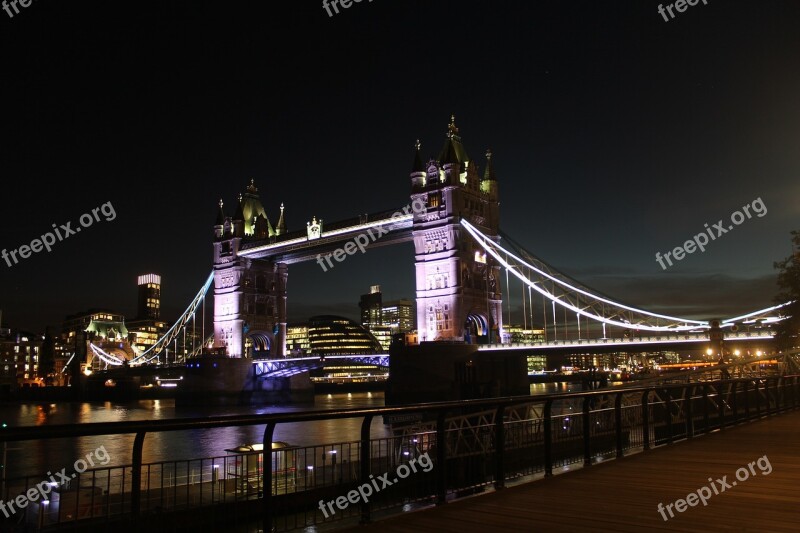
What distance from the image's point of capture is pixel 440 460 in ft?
24.5

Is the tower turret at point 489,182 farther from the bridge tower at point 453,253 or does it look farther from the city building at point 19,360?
the city building at point 19,360

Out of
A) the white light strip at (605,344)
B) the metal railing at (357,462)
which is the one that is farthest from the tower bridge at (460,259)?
the metal railing at (357,462)

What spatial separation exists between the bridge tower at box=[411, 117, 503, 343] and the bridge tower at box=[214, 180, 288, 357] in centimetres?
2775

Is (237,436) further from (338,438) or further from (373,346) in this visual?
(373,346)

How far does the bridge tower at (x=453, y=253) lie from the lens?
5950 cm

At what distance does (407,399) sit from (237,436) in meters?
15.2

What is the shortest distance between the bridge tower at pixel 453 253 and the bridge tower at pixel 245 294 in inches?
1093

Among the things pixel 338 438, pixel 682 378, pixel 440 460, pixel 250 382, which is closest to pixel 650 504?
pixel 440 460

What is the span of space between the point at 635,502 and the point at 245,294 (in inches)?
3067

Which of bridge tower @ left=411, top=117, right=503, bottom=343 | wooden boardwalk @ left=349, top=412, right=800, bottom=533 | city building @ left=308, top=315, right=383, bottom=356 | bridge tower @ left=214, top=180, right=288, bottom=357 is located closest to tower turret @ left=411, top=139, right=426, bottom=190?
bridge tower @ left=411, top=117, right=503, bottom=343

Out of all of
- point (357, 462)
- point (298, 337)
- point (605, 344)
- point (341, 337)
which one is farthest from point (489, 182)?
point (298, 337)

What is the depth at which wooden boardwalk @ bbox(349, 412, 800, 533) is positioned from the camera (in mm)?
6047

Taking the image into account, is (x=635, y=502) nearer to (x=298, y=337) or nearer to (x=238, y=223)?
(x=238, y=223)

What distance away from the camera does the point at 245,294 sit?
270ft
